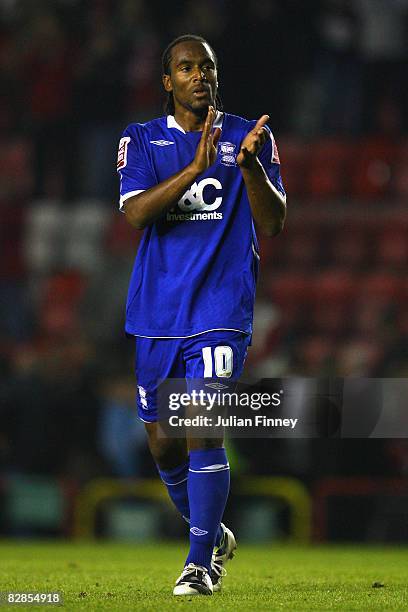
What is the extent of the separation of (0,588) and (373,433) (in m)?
4.16

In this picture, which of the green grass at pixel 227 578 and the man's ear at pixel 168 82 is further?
the man's ear at pixel 168 82

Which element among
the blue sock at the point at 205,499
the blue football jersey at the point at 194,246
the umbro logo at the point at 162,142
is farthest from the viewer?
the umbro logo at the point at 162,142

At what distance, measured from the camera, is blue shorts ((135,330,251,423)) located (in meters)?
4.52

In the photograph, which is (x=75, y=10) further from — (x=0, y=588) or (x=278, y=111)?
(x=0, y=588)

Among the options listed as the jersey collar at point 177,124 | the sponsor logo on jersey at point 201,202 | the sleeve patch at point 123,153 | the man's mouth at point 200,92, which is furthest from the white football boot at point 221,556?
the man's mouth at point 200,92

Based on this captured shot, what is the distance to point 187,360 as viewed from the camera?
15.3 feet

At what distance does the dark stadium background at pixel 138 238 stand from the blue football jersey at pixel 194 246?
14.4 feet

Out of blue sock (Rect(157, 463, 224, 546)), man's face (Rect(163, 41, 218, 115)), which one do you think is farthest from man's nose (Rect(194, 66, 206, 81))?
blue sock (Rect(157, 463, 224, 546))

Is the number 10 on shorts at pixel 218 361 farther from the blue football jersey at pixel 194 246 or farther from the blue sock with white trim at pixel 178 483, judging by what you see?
the blue sock with white trim at pixel 178 483

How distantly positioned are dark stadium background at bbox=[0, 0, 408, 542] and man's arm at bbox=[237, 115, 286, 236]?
177 inches

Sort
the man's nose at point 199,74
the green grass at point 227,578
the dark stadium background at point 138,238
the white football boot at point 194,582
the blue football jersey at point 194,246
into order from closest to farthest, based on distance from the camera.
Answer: the green grass at point 227,578
the white football boot at point 194,582
the blue football jersey at point 194,246
the man's nose at point 199,74
the dark stadium background at point 138,238

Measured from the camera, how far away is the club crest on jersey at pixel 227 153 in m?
4.78

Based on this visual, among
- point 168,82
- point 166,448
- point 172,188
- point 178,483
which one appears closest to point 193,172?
point 172,188

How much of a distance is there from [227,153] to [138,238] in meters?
7.26
